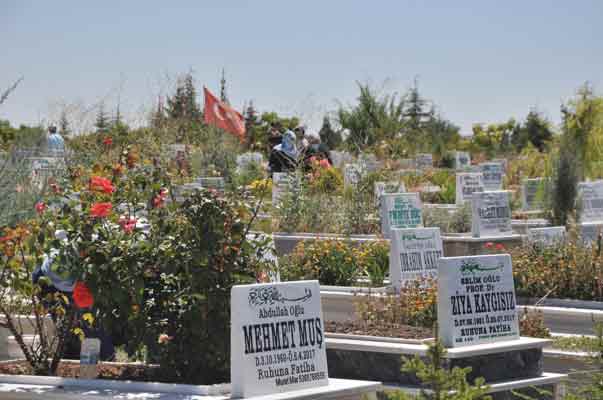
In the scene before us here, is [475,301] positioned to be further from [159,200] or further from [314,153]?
[314,153]

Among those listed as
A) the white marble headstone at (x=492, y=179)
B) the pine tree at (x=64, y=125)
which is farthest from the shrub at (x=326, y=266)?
the pine tree at (x=64, y=125)

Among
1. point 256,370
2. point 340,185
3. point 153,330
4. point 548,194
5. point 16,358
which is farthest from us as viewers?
point 340,185

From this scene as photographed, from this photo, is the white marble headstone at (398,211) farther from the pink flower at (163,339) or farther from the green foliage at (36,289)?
the pink flower at (163,339)

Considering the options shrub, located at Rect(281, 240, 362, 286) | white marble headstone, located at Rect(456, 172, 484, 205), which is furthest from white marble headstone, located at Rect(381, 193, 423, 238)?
white marble headstone, located at Rect(456, 172, 484, 205)

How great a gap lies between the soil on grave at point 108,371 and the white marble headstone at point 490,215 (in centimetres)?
863

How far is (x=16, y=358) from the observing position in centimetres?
867

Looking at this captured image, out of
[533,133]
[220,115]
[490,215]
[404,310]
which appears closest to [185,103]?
[220,115]

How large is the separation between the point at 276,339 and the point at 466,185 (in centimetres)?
1295

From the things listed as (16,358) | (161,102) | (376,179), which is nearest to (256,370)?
(16,358)

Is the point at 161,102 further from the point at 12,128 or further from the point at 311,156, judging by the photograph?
the point at 12,128

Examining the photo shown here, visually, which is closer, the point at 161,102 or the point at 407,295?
A: the point at 407,295

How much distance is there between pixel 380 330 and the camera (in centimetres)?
911

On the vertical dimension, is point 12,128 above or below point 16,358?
above

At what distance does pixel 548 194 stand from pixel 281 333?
41.9ft
